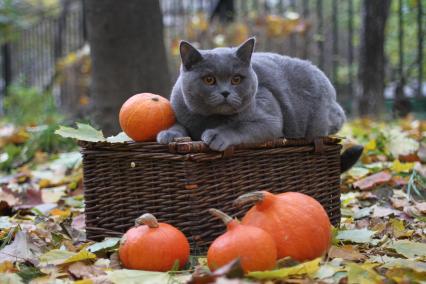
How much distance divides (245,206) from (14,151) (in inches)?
109

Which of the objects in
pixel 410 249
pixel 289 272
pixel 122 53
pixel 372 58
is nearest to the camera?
pixel 289 272

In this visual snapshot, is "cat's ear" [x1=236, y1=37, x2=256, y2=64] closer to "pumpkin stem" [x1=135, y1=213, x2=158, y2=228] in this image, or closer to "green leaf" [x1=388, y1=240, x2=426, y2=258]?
"pumpkin stem" [x1=135, y1=213, x2=158, y2=228]

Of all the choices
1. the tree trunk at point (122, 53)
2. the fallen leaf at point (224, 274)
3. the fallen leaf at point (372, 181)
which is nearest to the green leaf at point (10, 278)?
the fallen leaf at point (224, 274)

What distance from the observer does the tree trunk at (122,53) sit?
4.23 metres

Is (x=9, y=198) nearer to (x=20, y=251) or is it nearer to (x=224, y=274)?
(x=20, y=251)

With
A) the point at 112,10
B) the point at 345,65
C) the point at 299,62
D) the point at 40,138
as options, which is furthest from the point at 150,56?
the point at 345,65

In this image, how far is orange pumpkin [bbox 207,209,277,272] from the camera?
5.79ft

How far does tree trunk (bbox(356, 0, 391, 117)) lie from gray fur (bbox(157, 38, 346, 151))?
3.34 m

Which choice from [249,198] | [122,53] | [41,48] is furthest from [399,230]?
[41,48]

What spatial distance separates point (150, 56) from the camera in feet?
14.3

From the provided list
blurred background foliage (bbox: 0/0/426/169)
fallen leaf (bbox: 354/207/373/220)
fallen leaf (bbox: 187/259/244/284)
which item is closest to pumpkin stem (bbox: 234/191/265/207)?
fallen leaf (bbox: 187/259/244/284)

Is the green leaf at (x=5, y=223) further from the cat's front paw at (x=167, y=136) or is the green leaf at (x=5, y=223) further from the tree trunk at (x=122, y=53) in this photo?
the tree trunk at (x=122, y=53)

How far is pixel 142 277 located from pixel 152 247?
150mm

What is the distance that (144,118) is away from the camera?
2.34m
